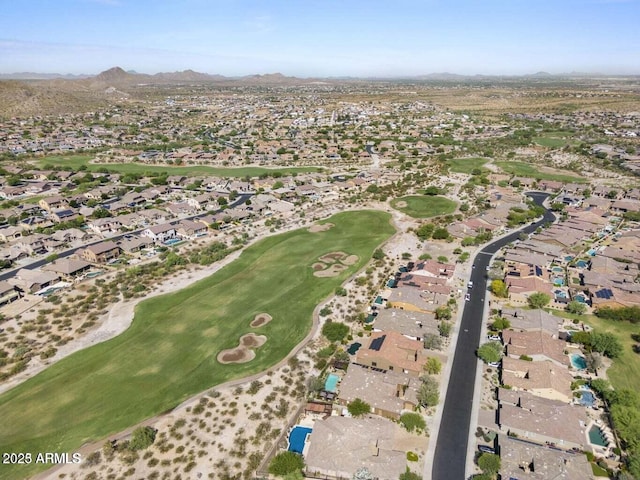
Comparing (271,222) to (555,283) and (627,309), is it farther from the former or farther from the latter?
(627,309)

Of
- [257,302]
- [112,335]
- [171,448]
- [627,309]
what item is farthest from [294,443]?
[627,309]

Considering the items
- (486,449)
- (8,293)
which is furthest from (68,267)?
(486,449)

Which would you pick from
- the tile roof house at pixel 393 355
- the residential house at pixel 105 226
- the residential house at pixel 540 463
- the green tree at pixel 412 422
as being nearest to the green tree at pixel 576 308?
the tile roof house at pixel 393 355

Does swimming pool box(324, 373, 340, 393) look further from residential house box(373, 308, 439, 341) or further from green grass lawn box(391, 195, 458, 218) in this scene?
green grass lawn box(391, 195, 458, 218)

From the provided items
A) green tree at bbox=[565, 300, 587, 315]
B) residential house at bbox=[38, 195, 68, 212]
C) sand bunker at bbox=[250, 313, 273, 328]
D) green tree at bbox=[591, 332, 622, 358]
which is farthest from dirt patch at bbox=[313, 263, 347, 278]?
residential house at bbox=[38, 195, 68, 212]

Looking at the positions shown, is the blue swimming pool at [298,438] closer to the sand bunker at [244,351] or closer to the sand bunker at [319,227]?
the sand bunker at [244,351]
